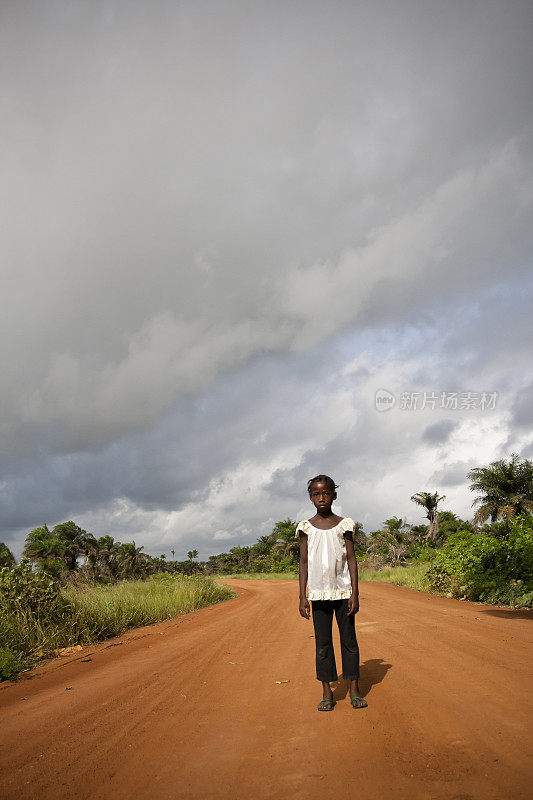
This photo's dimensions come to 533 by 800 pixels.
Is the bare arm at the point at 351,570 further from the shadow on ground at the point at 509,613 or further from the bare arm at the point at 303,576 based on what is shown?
the shadow on ground at the point at 509,613

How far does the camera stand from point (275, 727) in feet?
13.1

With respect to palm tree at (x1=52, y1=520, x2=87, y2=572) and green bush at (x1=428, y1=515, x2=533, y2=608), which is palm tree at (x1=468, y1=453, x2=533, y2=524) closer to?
green bush at (x1=428, y1=515, x2=533, y2=608)

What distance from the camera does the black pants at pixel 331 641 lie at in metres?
4.42

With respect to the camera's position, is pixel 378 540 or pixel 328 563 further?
pixel 378 540

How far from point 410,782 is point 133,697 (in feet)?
11.3

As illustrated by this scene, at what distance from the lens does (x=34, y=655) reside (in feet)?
26.9

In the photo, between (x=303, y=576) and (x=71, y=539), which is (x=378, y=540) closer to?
(x=71, y=539)

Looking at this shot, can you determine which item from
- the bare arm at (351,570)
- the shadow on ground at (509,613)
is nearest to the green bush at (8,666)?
the bare arm at (351,570)

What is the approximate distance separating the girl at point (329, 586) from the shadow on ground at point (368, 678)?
421 millimetres

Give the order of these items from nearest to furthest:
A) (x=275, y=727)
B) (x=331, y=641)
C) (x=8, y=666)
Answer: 1. (x=275, y=727)
2. (x=331, y=641)
3. (x=8, y=666)

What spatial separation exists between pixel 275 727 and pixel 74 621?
7221mm

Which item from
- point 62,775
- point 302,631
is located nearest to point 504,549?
point 302,631

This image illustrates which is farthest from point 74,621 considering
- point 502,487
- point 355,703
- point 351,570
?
point 502,487

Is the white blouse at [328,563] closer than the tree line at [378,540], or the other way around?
the white blouse at [328,563]
